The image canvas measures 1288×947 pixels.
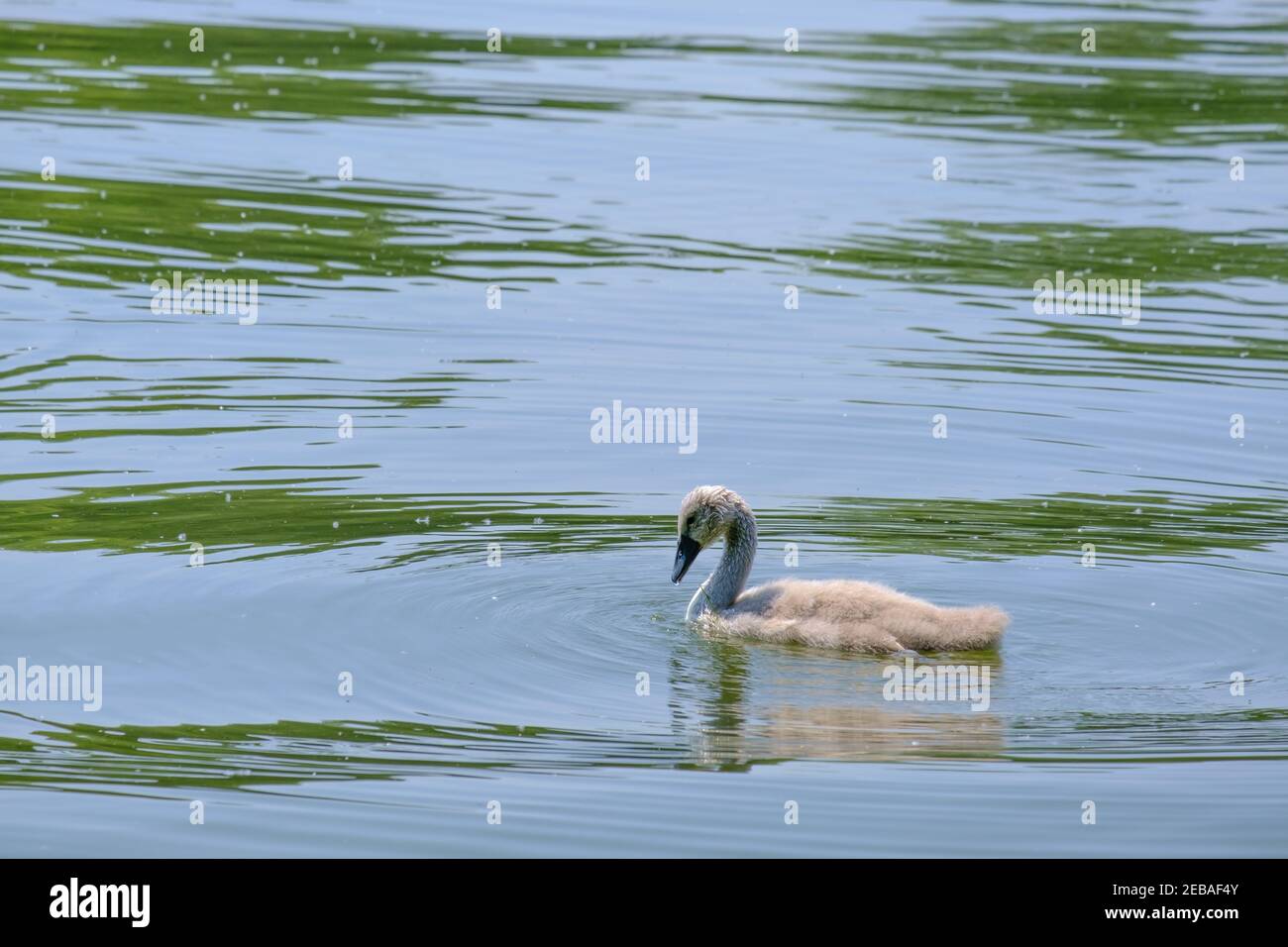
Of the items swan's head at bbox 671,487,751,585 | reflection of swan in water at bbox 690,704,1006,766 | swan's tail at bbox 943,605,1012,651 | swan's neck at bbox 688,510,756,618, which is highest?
swan's head at bbox 671,487,751,585

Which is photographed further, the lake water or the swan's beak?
the swan's beak

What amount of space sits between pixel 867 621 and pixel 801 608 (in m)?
0.40

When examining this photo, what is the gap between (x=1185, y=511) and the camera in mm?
13086

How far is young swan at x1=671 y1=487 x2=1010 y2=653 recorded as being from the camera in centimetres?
1055

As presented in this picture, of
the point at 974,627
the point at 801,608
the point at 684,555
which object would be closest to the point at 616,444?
the point at 684,555

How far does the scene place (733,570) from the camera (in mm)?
11578

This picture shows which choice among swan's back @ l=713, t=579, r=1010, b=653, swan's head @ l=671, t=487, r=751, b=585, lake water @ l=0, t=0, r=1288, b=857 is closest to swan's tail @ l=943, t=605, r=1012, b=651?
swan's back @ l=713, t=579, r=1010, b=653

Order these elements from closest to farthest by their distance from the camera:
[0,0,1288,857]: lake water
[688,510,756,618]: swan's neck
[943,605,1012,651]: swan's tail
A: [0,0,1288,857]: lake water
[943,605,1012,651]: swan's tail
[688,510,756,618]: swan's neck

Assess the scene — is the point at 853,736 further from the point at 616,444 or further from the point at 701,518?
the point at 616,444

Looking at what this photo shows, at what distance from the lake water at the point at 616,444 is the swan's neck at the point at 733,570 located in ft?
0.80

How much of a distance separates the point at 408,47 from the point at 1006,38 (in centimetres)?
791

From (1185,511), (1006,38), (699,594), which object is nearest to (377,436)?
(699,594)

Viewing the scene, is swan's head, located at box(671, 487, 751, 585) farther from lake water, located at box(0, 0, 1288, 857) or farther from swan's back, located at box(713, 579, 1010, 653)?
swan's back, located at box(713, 579, 1010, 653)

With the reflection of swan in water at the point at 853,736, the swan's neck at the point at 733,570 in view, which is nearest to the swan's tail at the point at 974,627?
the reflection of swan in water at the point at 853,736
